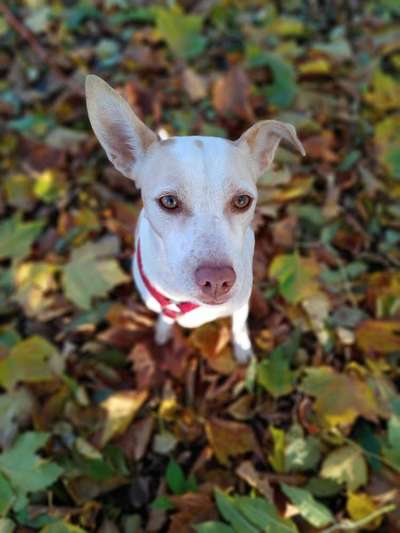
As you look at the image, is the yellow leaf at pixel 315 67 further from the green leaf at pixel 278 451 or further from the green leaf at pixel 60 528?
the green leaf at pixel 60 528

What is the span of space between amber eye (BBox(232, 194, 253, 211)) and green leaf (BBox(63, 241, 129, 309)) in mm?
1075

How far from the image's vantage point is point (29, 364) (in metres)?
2.62

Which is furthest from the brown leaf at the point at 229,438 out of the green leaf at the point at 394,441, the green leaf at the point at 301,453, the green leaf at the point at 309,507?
the green leaf at the point at 394,441

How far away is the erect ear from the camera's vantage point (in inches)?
75.2

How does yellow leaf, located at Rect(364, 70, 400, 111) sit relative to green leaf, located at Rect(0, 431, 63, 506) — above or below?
above

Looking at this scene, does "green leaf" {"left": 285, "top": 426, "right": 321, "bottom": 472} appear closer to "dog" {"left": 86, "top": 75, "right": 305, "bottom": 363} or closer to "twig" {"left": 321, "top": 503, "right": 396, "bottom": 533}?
"twig" {"left": 321, "top": 503, "right": 396, "bottom": 533}

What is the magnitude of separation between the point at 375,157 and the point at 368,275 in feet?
2.61

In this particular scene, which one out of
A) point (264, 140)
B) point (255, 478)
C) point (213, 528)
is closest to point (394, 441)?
point (255, 478)

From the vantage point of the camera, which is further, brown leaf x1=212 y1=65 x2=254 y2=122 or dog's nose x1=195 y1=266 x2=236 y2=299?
brown leaf x1=212 y1=65 x2=254 y2=122

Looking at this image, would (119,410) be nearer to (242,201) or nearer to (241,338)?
(241,338)

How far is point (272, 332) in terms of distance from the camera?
2.79 m

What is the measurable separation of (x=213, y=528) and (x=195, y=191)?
1373 millimetres

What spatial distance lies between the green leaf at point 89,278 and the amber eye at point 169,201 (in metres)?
0.99

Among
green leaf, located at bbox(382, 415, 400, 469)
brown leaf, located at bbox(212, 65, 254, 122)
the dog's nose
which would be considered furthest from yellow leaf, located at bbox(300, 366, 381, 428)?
brown leaf, located at bbox(212, 65, 254, 122)
